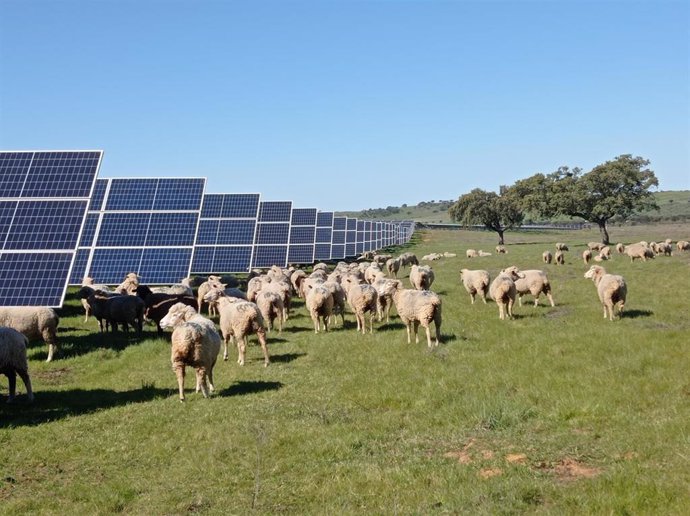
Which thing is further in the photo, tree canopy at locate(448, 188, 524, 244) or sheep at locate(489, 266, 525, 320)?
tree canopy at locate(448, 188, 524, 244)

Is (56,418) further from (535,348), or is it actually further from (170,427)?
(535,348)

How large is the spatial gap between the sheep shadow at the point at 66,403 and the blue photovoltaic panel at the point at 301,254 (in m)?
39.7

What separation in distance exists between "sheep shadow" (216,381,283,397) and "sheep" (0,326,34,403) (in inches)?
176

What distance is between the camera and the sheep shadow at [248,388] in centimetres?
1438

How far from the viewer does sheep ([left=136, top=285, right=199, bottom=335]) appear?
23.9 m

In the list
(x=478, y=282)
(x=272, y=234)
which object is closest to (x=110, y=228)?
(x=478, y=282)

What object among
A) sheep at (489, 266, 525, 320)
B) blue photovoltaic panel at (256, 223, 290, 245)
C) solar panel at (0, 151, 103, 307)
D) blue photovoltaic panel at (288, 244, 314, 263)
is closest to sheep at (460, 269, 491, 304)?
sheep at (489, 266, 525, 320)

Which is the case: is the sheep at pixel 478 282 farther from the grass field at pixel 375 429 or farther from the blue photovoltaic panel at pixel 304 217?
the blue photovoltaic panel at pixel 304 217

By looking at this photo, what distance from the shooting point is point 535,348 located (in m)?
16.8

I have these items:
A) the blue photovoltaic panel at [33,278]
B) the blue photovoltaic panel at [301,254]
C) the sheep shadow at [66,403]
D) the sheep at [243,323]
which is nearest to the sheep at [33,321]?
the blue photovoltaic panel at [33,278]

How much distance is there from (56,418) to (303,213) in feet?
172

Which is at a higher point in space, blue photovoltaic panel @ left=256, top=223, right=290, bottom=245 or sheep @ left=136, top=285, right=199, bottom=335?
blue photovoltaic panel @ left=256, top=223, right=290, bottom=245

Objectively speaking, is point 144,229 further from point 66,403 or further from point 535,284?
point 535,284

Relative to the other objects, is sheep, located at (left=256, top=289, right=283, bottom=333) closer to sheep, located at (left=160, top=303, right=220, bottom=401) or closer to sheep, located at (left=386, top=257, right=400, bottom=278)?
sheep, located at (left=160, top=303, right=220, bottom=401)
